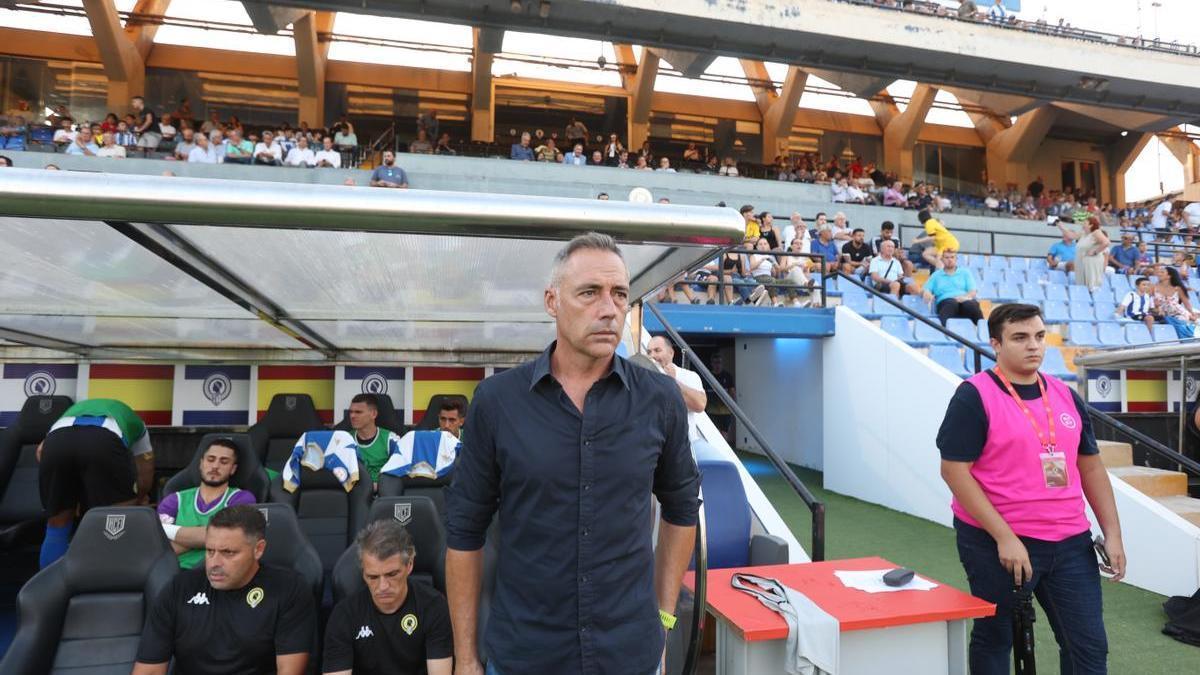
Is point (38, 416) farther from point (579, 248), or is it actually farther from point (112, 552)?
point (579, 248)

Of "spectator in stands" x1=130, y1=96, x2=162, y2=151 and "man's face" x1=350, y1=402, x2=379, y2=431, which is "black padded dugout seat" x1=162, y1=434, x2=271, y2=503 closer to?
"man's face" x1=350, y1=402, x2=379, y2=431

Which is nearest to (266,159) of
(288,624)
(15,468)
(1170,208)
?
(15,468)

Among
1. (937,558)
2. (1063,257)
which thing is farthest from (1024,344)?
(1063,257)

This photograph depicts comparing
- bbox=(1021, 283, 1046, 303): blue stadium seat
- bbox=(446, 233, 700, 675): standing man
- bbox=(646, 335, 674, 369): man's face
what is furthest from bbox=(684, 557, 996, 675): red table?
bbox=(1021, 283, 1046, 303): blue stadium seat

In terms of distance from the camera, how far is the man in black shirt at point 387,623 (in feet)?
9.18

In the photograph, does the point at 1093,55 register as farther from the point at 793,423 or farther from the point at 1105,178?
the point at 793,423

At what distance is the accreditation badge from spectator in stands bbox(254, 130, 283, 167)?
39.8ft

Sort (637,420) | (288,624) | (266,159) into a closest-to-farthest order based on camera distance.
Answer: (637,420), (288,624), (266,159)

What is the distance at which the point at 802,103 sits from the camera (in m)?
21.6

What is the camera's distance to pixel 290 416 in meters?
5.73

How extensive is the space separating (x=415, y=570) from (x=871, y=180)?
16.3 meters

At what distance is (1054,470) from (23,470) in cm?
684

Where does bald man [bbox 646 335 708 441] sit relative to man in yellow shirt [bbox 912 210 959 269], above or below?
below

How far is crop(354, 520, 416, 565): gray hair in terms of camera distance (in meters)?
2.82
